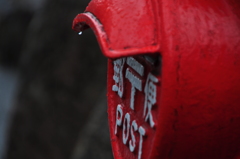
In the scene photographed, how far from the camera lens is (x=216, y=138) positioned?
0.96 meters

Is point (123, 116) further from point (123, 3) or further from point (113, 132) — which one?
point (123, 3)

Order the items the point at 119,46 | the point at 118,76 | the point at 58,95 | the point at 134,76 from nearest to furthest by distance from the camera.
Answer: the point at 119,46
the point at 134,76
the point at 118,76
the point at 58,95

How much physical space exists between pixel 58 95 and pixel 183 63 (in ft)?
9.04

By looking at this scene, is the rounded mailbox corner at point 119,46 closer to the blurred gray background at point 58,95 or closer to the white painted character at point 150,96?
the white painted character at point 150,96

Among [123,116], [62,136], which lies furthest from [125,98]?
[62,136]

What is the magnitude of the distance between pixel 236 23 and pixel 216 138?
0.30 meters

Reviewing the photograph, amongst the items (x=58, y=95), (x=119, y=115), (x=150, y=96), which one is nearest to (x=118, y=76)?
(x=119, y=115)

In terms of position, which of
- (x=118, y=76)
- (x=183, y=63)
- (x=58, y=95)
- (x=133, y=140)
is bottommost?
(x=58, y=95)

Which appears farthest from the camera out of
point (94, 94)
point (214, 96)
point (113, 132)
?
point (94, 94)

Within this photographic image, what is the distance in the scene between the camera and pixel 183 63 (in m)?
0.89

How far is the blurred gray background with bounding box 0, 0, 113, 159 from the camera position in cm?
304

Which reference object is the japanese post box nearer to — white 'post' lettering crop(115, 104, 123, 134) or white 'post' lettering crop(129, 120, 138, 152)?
white 'post' lettering crop(129, 120, 138, 152)

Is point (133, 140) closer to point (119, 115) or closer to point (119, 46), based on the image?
point (119, 115)

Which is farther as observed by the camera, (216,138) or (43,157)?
(43,157)
